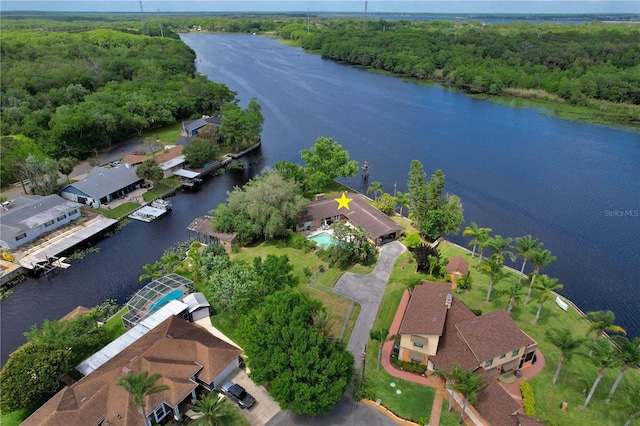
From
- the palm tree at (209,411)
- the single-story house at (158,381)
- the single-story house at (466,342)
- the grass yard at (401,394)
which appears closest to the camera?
the palm tree at (209,411)

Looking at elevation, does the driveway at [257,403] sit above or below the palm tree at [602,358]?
below

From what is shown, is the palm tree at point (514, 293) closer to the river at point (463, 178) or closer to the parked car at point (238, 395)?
the river at point (463, 178)

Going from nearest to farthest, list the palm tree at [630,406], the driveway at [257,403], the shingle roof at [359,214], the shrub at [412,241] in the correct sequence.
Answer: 1. the palm tree at [630,406]
2. the driveway at [257,403]
3. the shrub at [412,241]
4. the shingle roof at [359,214]

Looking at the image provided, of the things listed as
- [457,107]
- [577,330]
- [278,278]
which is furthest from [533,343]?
[457,107]

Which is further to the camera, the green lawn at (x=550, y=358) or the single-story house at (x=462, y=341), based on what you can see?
the single-story house at (x=462, y=341)

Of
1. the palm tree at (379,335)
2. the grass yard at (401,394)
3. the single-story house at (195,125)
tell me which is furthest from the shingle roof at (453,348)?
the single-story house at (195,125)

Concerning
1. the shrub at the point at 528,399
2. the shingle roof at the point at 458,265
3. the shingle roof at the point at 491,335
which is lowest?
the shrub at the point at 528,399

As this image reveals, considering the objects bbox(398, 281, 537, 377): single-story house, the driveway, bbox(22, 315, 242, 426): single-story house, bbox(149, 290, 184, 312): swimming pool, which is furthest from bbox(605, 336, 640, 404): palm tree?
bbox(149, 290, 184, 312): swimming pool

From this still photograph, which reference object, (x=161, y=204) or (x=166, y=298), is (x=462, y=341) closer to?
(x=166, y=298)
